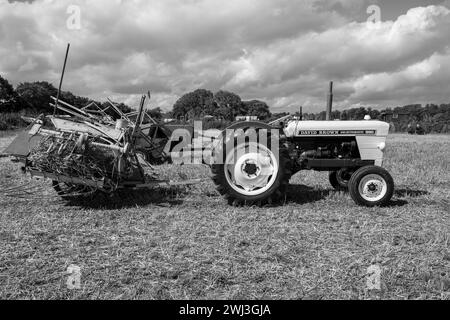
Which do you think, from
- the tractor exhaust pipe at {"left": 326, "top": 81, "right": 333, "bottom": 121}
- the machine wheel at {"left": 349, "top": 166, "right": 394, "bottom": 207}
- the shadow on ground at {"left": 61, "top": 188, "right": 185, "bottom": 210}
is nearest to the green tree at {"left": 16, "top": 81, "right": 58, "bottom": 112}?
the shadow on ground at {"left": 61, "top": 188, "right": 185, "bottom": 210}

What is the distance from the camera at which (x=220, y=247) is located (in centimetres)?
387

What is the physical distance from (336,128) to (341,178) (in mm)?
949

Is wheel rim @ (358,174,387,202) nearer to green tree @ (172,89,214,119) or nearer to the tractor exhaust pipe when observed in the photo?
the tractor exhaust pipe

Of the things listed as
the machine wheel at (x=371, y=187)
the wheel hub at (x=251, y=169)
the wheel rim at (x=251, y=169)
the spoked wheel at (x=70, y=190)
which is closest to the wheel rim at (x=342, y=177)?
the machine wheel at (x=371, y=187)

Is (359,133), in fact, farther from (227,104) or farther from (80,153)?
(227,104)

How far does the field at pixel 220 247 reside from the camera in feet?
9.86

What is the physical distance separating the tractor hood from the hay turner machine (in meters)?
2.06

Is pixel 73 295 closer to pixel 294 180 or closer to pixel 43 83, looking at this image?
pixel 294 180

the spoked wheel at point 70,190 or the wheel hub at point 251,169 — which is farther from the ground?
the wheel hub at point 251,169

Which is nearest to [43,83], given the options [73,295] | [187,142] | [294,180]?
[187,142]

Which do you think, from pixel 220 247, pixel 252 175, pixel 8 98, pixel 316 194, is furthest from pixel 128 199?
pixel 8 98

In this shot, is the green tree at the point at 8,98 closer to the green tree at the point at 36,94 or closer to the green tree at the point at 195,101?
the green tree at the point at 36,94

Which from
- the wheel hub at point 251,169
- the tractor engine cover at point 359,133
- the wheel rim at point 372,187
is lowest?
the wheel rim at point 372,187

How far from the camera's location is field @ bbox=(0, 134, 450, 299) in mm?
3004
